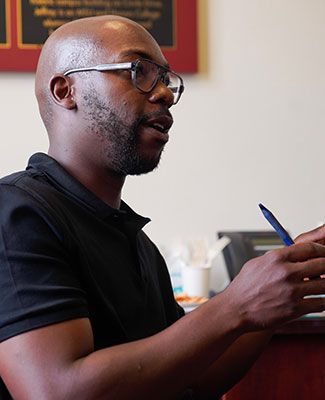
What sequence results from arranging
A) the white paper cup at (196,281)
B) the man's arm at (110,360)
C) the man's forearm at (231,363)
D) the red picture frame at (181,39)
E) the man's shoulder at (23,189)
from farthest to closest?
the red picture frame at (181,39)
the white paper cup at (196,281)
the man's forearm at (231,363)
the man's shoulder at (23,189)
the man's arm at (110,360)

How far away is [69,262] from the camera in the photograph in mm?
1021

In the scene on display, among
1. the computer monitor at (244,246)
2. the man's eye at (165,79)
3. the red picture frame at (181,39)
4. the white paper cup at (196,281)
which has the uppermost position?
the red picture frame at (181,39)

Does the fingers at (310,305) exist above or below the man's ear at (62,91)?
below

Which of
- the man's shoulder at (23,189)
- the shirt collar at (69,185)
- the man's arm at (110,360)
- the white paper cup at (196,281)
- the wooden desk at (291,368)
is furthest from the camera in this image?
the white paper cup at (196,281)

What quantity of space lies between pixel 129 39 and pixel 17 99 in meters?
→ 1.23

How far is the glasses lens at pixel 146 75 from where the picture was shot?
1.21 metres

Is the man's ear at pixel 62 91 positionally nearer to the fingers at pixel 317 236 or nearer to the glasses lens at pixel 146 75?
the glasses lens at pixel 146 75

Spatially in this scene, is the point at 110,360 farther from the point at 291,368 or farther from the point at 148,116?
the point at 291,368

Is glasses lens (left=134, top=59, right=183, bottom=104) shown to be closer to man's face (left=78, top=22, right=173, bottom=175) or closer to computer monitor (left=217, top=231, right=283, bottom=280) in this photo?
man's face (left=78, top=22, right=173, bottom=175)

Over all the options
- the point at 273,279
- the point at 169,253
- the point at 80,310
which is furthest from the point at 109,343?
the point at 169,253

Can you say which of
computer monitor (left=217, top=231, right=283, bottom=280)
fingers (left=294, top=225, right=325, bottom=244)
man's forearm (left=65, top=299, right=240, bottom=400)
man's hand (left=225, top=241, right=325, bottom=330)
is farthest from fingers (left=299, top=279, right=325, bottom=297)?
computer monitor (left=217, top=231, right=283, bottom=280)

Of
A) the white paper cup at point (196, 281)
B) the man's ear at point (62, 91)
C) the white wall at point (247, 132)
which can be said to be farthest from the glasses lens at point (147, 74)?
the white wall at point (247, 132)

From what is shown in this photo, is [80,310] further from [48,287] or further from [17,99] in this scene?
[17,99]

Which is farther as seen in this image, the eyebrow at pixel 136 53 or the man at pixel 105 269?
the eyebrow at pixel 136 53
